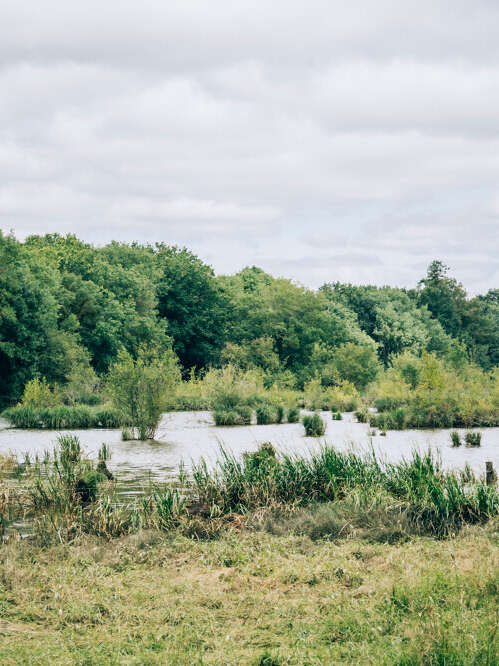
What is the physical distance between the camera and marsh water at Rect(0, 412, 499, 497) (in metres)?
18.4

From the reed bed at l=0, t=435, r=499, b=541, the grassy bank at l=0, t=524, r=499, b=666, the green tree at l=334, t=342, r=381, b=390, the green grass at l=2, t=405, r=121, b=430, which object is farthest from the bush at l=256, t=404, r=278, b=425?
the grassy bank at l=0, t=524, r=499, b=666

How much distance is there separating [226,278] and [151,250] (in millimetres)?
10073

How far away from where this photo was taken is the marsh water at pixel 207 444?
60.2ft

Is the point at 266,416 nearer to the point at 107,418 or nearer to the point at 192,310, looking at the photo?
the point at 107,418

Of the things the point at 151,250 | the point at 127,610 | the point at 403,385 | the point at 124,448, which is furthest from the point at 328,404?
the point at 127,610

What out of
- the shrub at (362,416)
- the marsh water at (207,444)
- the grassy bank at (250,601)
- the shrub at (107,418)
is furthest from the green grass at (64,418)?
the grassy bank at (250,601)

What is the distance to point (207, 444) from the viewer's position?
84.8ft

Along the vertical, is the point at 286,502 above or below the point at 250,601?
above

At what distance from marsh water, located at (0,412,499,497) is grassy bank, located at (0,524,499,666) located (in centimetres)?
505

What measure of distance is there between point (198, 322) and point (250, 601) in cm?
6152

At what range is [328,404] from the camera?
158ft

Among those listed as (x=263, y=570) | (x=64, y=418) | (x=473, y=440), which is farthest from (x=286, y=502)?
(x=64, y=418)

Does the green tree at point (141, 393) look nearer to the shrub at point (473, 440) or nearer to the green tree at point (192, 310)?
the shrub at point (473, 440)

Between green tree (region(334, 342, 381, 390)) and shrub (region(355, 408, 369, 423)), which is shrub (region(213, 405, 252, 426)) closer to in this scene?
shrub (region(355, 408, 369, 423))
